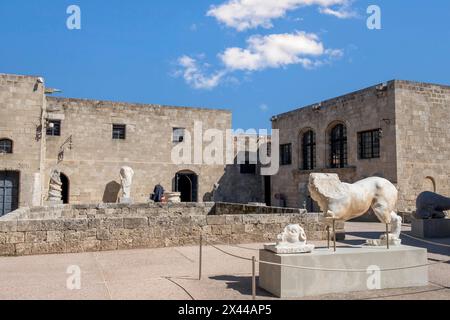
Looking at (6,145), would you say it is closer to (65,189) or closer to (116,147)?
(65,189)

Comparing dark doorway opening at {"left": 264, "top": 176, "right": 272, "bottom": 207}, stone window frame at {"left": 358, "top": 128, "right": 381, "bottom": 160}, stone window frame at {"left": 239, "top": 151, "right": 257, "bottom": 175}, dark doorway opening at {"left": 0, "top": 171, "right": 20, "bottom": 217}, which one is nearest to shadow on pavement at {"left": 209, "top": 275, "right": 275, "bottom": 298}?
stone window frame at {"left": 358, "top": 128, "right": 381, "bottom": 160}

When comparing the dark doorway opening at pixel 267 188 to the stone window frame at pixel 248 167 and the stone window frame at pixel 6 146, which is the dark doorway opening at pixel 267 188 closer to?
the stone window frame at pixel 248 167

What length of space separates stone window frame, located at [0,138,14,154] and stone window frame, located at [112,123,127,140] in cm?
620

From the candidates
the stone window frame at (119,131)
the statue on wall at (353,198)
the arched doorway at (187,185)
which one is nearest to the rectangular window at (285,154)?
the arched doorway at (187,185)

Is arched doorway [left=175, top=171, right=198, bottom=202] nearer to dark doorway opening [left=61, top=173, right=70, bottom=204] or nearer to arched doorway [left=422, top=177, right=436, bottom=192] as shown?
dark doorway opening [left=61, top=173, right=70, bottom=204]

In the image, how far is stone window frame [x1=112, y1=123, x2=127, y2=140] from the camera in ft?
76.4

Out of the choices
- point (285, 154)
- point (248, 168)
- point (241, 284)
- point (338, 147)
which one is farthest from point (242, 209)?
point (248, 168)

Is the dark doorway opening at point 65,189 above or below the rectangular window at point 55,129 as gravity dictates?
below

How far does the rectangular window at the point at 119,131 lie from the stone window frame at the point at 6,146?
6.24 meters

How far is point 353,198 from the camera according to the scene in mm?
5574

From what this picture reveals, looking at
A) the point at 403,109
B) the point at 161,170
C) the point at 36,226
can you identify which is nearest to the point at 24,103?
the point at 161,170

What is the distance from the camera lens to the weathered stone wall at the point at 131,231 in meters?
7.44

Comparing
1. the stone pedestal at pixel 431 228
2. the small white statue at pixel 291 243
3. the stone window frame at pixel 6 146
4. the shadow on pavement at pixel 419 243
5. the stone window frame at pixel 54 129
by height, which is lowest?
the shadow on pavement at pixel 419 243
